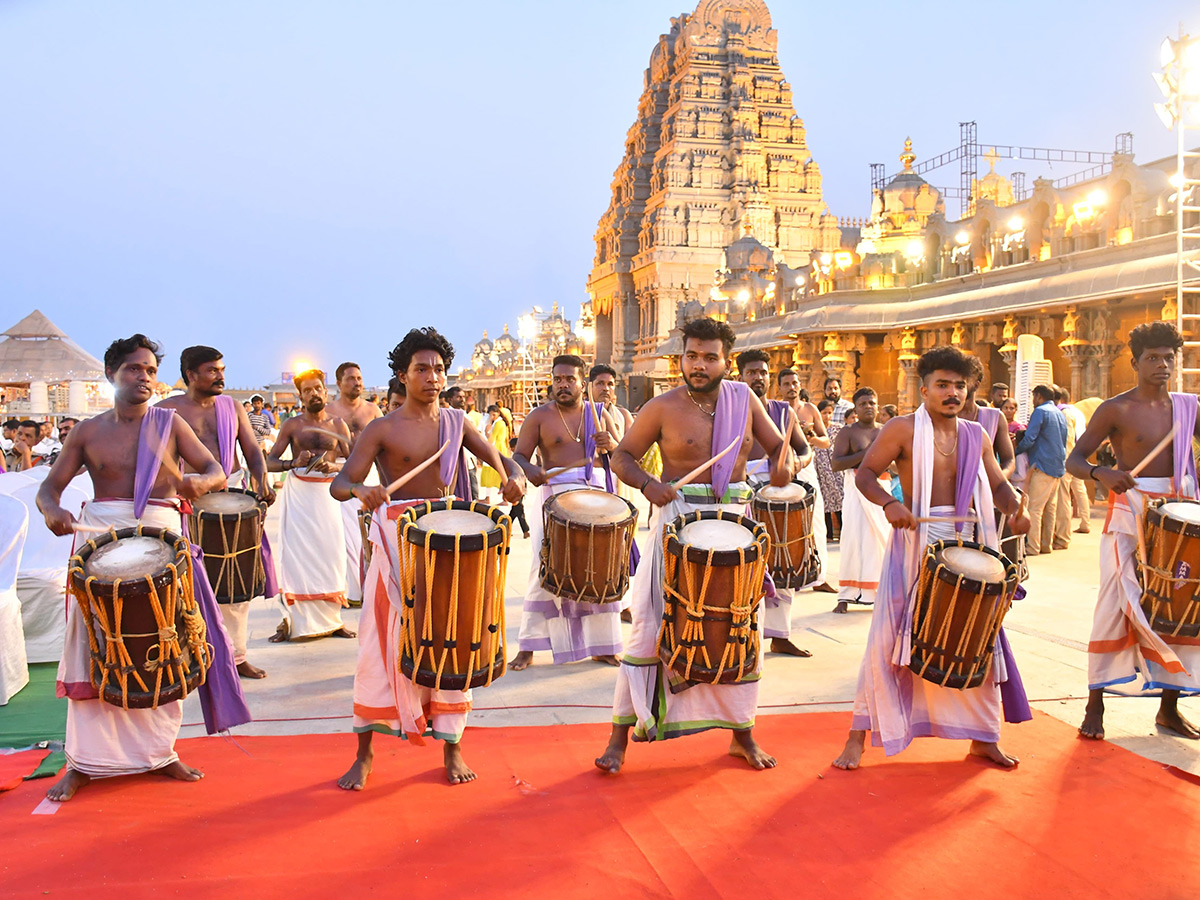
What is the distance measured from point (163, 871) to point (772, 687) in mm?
3827

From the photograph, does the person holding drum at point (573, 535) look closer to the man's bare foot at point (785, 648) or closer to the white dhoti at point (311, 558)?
the man's bare foot at point (785, 648)

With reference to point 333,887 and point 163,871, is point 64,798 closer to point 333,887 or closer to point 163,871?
point 163,871

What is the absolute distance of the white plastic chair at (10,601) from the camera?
6.11 metres

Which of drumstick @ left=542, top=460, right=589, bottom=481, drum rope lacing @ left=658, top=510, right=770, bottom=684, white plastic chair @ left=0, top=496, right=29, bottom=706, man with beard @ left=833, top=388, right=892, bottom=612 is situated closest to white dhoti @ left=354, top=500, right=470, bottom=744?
drum rope lacing @ left=658, top=510, right=770, bottom=684

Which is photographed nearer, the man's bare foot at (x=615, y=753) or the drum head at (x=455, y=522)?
the drum head at (x=455, y=522)

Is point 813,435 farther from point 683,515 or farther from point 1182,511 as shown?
point 683,515

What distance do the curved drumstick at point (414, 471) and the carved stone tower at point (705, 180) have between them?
1606 inches

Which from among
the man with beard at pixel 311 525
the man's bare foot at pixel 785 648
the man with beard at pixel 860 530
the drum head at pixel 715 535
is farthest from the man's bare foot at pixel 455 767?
the man with beard at pixel 860 530

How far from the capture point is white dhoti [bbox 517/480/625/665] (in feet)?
22.7

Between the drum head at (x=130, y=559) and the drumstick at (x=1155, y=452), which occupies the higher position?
Result: the drumstick at (x=1155, y=452)


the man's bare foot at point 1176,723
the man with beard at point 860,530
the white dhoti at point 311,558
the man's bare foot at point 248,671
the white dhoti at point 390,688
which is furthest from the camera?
the man with beard at point 860,530

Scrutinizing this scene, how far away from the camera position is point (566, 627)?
6.92 metres

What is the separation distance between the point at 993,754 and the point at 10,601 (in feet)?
19.1

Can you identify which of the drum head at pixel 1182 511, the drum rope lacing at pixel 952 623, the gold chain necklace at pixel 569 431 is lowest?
the drum rope lacing at pixel 952 623
